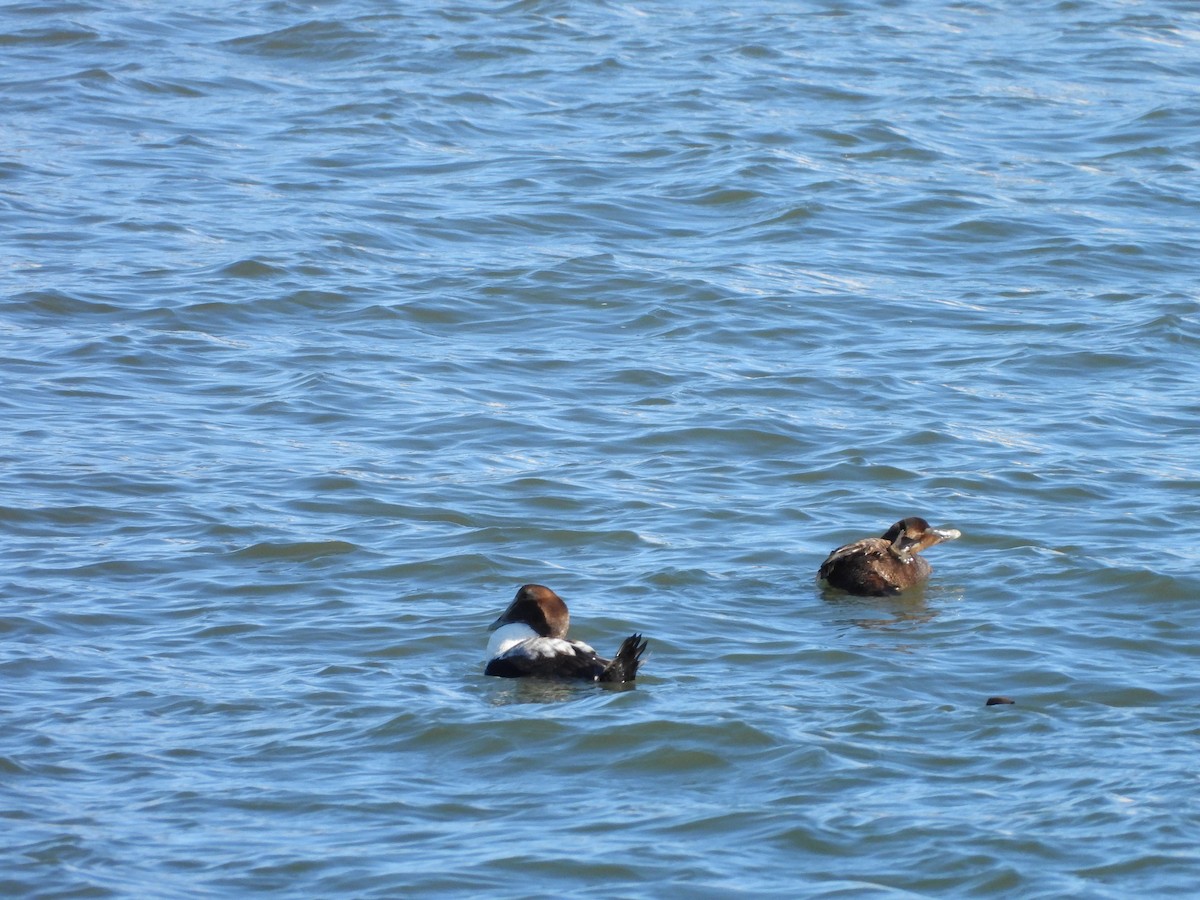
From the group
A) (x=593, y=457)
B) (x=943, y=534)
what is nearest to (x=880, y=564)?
(x=943, y=534)

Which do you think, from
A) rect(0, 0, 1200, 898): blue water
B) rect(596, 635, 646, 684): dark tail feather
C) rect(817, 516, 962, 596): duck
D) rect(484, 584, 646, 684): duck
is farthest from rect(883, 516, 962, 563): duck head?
rect(596, 635, 646, 684): dark tail feather

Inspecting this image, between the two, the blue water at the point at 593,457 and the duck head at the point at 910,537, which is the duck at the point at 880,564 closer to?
the duck head at the point at 910,537

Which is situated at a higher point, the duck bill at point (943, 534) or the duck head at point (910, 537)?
the duck head at point (910, 537)

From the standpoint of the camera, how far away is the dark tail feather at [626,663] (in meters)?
6.97

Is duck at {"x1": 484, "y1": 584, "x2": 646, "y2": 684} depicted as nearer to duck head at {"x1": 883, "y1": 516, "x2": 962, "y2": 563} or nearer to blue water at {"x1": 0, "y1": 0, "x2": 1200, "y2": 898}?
blue water at {"x1": 0, "y1": 0, "x2": 1200, "y2": 898}

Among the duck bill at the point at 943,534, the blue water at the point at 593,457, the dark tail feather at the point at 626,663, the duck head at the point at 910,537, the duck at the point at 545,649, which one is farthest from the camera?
the duck bill at the point at 943,534

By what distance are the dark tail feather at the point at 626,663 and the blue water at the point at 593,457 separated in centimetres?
7

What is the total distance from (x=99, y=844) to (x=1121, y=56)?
57.3 feet

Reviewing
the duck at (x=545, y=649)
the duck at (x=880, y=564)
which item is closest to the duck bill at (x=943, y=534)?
the duck at (x=880, y=564)

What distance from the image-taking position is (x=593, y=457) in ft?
33.4

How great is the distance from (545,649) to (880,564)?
1810mm

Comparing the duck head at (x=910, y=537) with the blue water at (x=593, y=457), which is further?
the duck head at (x=910, y=537)

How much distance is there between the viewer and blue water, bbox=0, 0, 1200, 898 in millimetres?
5969

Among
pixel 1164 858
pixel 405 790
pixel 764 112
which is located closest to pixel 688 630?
pixel 405 790
